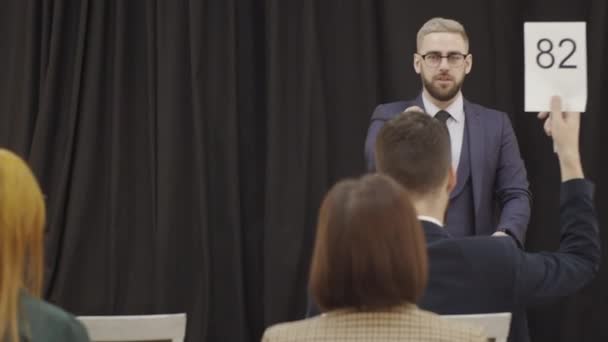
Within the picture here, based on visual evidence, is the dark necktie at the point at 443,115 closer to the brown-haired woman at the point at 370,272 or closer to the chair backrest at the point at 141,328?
the chair backrest at the point at 141,328

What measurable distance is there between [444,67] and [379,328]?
226 centimetres

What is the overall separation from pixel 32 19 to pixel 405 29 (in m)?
1.85

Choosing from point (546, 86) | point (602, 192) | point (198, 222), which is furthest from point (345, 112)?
point (546, 86)

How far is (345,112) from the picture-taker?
4.86 m

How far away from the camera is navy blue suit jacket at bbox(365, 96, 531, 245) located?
378cm

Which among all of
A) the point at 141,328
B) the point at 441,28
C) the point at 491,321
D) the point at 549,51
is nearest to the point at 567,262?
the point at 491,321

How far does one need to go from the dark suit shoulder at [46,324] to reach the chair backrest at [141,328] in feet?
1.41

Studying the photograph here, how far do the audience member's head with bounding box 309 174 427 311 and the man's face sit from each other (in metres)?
2.17

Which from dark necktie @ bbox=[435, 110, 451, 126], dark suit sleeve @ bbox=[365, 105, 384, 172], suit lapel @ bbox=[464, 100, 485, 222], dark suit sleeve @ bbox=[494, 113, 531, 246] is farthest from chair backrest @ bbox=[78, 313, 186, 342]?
dark necktie @ bbox=[435, 110, 451, 126]

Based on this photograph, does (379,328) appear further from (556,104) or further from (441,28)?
(441,28)

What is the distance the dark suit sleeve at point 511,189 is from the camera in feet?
12.0

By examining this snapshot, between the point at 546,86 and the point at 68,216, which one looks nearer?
the point at 546,86

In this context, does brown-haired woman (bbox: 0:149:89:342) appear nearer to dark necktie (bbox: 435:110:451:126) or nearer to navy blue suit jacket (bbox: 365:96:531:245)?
navy blue suit jacket (bbox: 365:96:531:245)

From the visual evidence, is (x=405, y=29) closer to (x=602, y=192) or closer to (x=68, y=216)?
(x=602, y=192)
